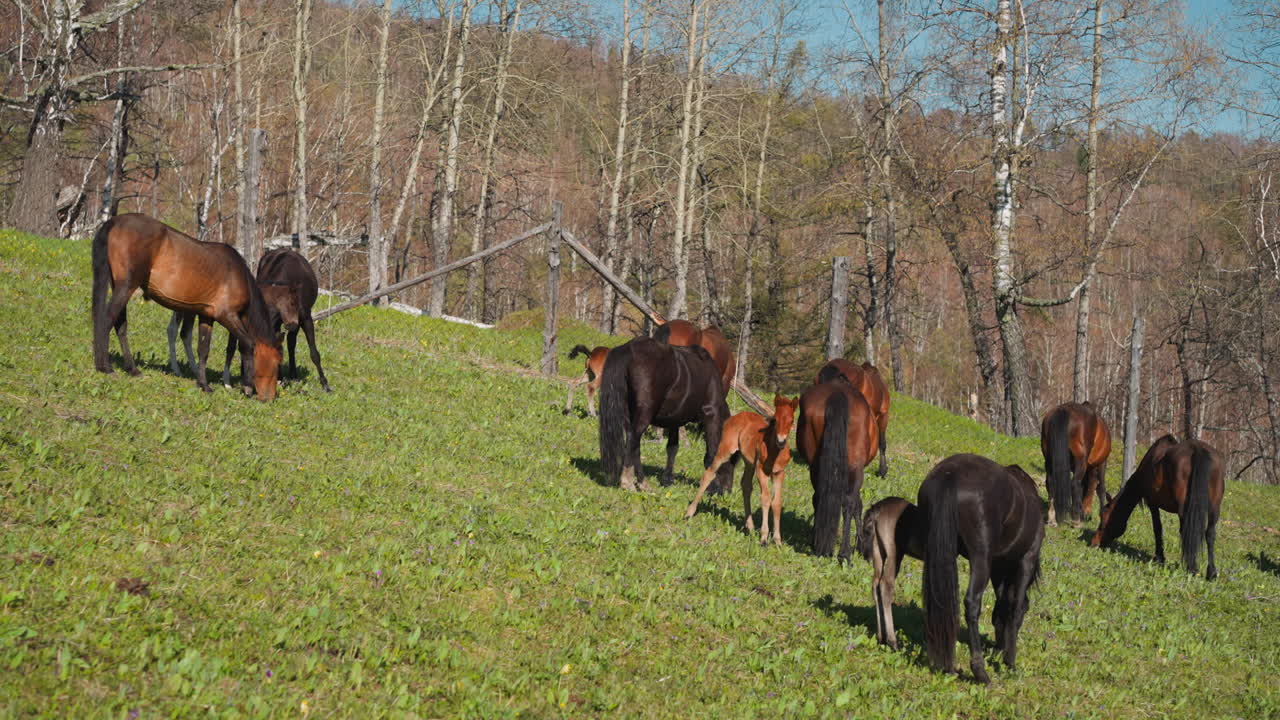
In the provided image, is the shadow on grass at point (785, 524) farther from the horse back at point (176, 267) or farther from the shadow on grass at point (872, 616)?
the horse back at point (176, 267)

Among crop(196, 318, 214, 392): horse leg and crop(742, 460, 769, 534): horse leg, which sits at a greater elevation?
crop(196, 318, 214, 392): horse leg

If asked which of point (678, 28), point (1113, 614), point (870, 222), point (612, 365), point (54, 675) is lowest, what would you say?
point (1113, 614)

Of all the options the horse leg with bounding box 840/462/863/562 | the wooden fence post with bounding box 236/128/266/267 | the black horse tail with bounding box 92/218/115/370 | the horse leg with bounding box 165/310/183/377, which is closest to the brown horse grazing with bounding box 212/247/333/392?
the horse leg with bounding box 165/310/183/377

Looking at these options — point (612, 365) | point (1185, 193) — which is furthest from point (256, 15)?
point (1185, 193)

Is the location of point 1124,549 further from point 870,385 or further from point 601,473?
point 601,473

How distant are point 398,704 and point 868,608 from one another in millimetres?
4789

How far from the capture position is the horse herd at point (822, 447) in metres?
7.39

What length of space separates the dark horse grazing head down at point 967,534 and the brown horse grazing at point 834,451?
2.42 meters

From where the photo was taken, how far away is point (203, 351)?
12.8m

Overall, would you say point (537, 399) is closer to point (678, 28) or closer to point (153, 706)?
point (153, 706)

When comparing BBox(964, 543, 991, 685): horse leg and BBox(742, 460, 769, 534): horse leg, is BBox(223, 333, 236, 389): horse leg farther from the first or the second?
BBox(964, 543, 991, 685): horse leg

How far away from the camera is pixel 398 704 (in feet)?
17.4

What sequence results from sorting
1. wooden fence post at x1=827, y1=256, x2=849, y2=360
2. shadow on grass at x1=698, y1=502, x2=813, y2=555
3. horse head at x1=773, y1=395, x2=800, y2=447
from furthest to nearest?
wooden fence post at x1=827, y1=256, x2=849, y2=360
shadow on grass at x1=698, y1=502, x2=813, y2=555
horse head at x1=773, y1=395, x2=800, y2=447

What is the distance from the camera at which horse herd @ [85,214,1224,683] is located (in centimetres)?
739
